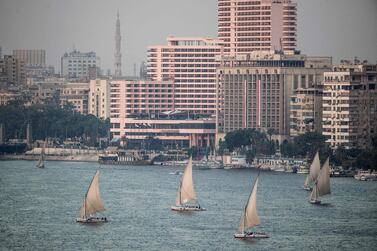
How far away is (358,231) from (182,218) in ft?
36.8

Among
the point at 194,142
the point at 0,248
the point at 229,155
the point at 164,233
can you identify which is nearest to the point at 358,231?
the point at 164,233

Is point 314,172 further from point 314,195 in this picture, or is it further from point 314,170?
point 314,195

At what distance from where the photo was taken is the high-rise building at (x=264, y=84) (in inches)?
7224

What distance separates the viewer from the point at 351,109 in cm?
16412

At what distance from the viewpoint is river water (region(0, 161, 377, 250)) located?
9950 centimetres

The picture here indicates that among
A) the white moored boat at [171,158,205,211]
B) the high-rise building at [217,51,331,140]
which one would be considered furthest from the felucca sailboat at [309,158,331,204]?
the high-rise building at [217,51,331,140]

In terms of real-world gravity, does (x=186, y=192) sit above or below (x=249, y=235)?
above

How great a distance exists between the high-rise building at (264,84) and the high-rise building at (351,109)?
1456cm

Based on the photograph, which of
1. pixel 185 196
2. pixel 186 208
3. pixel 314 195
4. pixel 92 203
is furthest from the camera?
pixel 314 195

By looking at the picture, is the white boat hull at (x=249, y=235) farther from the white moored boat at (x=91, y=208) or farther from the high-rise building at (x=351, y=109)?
the high-rise building at (x=351, y=109)

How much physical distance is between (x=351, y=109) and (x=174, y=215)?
173 feet

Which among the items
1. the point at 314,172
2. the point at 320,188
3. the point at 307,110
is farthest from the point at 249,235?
the point at 307,110

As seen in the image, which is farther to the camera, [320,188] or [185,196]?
[320,188]

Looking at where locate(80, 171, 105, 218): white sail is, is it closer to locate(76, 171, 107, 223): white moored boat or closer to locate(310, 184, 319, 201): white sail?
locate(76, 171, 107, 223): white moored boat
